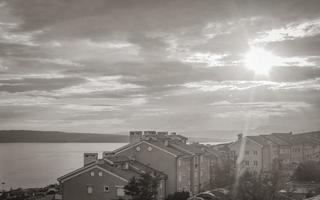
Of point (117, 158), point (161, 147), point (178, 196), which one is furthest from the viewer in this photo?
point (161, 147)

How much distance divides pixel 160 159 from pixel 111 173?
30.3 feet

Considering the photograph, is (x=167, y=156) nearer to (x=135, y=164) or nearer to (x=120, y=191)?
(x=135, y=164)

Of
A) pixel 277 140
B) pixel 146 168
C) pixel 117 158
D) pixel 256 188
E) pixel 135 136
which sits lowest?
pixel 256 188

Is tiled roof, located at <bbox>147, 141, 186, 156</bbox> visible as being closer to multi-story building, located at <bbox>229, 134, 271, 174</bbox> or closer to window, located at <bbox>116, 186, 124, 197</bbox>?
window, located at <bbox>116, 186, 124, 197</bbox>

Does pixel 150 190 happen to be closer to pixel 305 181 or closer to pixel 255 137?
pixel 305 181

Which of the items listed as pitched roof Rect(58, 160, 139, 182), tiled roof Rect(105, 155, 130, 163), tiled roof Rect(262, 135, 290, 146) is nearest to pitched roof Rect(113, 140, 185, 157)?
tiled roof Rect(105, 155, 130, 163)

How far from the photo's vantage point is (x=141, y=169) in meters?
44.4

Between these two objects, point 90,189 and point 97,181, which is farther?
point 90,189

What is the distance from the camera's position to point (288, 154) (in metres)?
83.4

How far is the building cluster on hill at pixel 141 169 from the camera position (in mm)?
40250

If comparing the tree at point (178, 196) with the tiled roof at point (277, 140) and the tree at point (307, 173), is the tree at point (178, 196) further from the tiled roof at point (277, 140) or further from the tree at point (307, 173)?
the tiled roof at point (277, 140)

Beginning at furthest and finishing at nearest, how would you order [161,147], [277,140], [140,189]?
[277,140] < [161,147] < [140,189]

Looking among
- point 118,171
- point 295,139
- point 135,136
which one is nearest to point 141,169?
point 118,171

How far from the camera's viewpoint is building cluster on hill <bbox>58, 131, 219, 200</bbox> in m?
40.2
